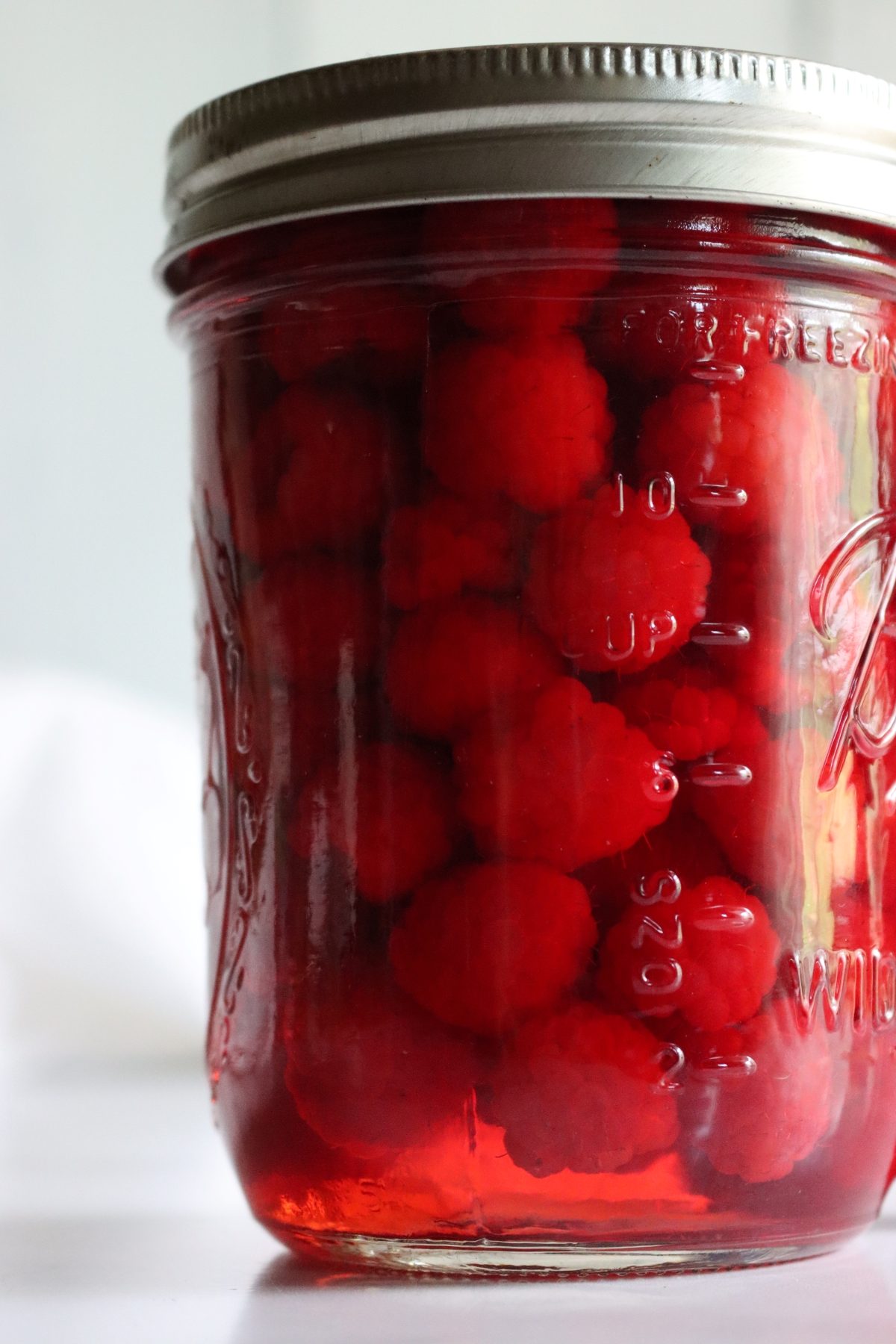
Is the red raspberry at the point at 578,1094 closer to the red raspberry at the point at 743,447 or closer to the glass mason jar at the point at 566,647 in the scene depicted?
the glass mason jar at the point at 566,647

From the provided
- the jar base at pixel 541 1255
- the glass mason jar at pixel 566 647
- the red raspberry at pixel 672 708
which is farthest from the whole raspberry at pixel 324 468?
the jar base at pixel 541 1255

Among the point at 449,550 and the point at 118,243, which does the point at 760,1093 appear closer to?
the point at 449,550

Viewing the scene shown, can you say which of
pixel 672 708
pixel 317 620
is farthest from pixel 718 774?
pixel 317 620

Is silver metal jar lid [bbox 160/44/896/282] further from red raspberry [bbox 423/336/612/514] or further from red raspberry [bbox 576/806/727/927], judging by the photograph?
red raspberry [bbox 576/806/727/927]

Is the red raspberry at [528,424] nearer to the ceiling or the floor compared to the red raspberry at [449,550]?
nearer to the ceiling

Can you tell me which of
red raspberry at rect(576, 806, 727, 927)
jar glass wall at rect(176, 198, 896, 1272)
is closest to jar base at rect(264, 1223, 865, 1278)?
jar glass wall at rect(176, 198, 896, 1272)

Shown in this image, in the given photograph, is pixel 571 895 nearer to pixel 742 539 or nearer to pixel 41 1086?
pixel 742 539
